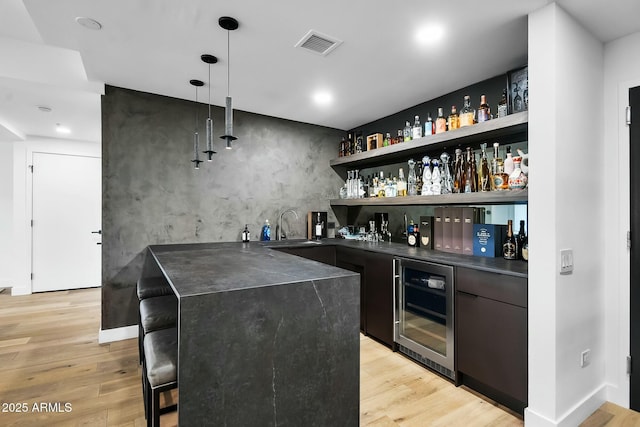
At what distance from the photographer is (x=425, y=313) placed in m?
2.46

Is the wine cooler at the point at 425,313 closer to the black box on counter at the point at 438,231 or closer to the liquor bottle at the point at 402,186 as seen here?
the black box on counter at the point at 438,231

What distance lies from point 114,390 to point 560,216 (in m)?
2.91

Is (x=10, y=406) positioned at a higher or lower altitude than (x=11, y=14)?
lower

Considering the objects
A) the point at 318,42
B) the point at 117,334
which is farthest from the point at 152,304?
the point at 318,42

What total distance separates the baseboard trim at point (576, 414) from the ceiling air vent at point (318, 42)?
246cm

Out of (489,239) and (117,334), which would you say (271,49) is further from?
(117,334)

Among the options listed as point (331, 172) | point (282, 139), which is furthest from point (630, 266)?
point (282, 139)

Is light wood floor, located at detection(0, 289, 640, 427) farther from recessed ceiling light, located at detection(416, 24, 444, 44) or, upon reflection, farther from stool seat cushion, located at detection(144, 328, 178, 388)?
recessed ceiling light, located at detection(416, 24, 444, 44)

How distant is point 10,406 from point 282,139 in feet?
10.2

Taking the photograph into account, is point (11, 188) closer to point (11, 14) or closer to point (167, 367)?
point (11, 14)

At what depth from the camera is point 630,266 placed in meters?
1.95

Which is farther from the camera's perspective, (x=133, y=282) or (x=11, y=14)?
(x=133, y=282)

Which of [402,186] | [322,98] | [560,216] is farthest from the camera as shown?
[402,186]

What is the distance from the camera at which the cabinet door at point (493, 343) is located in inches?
71.9
